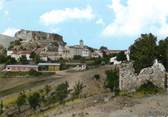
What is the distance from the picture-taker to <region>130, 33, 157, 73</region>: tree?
78.5 m

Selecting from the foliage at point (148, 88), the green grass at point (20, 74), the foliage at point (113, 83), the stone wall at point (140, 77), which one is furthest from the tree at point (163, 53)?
the green grass at point (20, 74)

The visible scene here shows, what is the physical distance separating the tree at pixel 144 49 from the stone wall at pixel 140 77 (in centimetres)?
1735

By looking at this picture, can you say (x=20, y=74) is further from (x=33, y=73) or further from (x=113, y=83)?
(x=113, y=83)

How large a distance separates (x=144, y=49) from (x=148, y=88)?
28.1 meters

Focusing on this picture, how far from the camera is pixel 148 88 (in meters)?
57.3

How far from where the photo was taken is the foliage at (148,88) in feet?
186

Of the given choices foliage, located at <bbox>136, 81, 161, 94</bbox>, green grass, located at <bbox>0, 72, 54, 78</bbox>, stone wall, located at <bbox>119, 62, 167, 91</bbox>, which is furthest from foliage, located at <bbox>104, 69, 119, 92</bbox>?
green grass, located at <bbox>0, 72, 54, 78</bbox>

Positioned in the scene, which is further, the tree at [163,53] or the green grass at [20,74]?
the green grass at [20,74]

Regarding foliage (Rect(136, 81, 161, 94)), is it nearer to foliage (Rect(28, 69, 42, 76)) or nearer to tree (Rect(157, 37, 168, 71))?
tree (Rect(157, 37, 168, 71))

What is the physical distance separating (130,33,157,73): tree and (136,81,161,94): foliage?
18.9m

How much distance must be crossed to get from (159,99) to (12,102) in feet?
238

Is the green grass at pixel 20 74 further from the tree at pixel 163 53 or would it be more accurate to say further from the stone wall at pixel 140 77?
the stone wall at pixel 140 77

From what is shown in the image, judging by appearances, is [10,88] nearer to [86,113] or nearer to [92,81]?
[92,81]

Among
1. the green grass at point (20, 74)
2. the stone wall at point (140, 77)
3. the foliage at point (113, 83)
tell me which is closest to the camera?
the stone wall at point (140, 77)
